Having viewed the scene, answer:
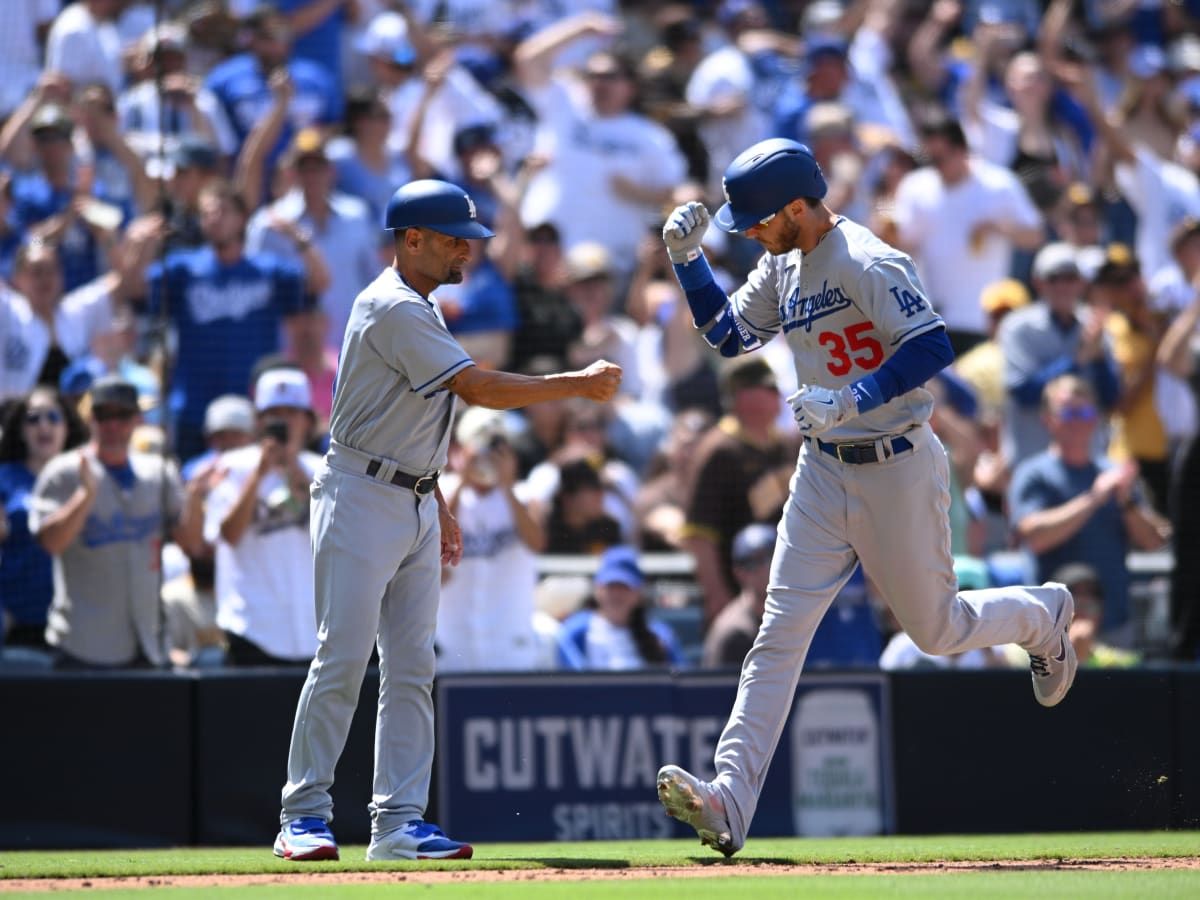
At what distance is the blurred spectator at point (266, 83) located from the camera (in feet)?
39.2

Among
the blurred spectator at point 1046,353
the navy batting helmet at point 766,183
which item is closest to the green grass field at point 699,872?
the navy batting helmet at point 766,183

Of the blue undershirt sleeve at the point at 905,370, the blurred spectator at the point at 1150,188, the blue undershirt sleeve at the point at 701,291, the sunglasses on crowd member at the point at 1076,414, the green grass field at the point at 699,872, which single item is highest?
the blurred spectator at the point at 1150,188

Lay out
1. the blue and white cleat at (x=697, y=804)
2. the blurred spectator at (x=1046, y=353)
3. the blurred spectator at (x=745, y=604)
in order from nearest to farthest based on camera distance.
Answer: the blue and white cleat at (x=697, y=804) → the blurred spectator at (x=745, y=604) → the blurred spectator at (x=1046, y=353)

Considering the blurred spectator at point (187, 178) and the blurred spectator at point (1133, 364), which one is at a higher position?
the blurred spectator at point (187, 178)

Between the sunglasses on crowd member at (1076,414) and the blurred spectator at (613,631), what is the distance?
245 cm

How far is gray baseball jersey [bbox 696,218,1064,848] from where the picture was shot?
5973 mm

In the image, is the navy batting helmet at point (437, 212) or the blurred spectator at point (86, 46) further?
the blurred spectator at point (86, 46)

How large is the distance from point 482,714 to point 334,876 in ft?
10.6

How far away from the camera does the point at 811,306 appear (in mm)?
6047

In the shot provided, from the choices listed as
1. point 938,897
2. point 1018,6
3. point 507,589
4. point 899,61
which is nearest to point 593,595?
point 507,589

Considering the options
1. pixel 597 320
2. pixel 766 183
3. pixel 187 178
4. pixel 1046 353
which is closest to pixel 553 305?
pixel 597 320

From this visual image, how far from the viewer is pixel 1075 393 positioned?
988cm

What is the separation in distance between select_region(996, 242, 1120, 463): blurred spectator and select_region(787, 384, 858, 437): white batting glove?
5042 mm

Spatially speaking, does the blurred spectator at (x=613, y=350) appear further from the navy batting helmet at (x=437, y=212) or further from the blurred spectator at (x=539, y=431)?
the navy batting helmet at (x=437, y=212)
